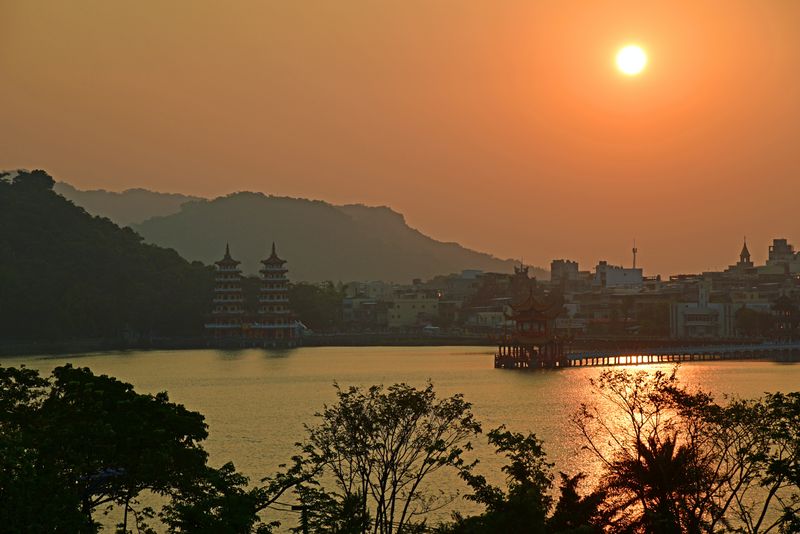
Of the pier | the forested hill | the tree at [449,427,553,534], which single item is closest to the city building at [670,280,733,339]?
the pier

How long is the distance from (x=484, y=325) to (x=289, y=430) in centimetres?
9110

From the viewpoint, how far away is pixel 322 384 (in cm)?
6912

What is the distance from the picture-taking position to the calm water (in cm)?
4375

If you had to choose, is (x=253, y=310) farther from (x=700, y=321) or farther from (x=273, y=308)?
(x=700, y=321)

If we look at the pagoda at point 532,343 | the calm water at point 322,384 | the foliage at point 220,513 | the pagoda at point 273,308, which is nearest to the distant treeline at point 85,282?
the pagoda at point 273,308

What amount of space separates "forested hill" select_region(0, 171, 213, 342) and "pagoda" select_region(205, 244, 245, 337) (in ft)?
4.12

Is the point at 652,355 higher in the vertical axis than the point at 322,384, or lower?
higher

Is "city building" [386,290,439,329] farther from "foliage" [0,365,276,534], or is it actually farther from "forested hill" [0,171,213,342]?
"foliage" [0,365,276,534]

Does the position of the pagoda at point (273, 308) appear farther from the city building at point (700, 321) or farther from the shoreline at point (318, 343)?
the city building at point (700, 321)

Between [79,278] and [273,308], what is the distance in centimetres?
1796

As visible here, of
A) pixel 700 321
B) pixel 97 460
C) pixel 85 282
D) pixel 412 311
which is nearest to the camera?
pixel 97 460

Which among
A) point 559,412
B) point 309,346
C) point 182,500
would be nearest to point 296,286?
point 309,346

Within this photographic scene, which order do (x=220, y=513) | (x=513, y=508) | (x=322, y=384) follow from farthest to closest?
1. (x=322, y=384)
2. (x=513, y=508)
3. (x=220, y=513)

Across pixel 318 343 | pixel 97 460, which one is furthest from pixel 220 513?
pixel 318 343
